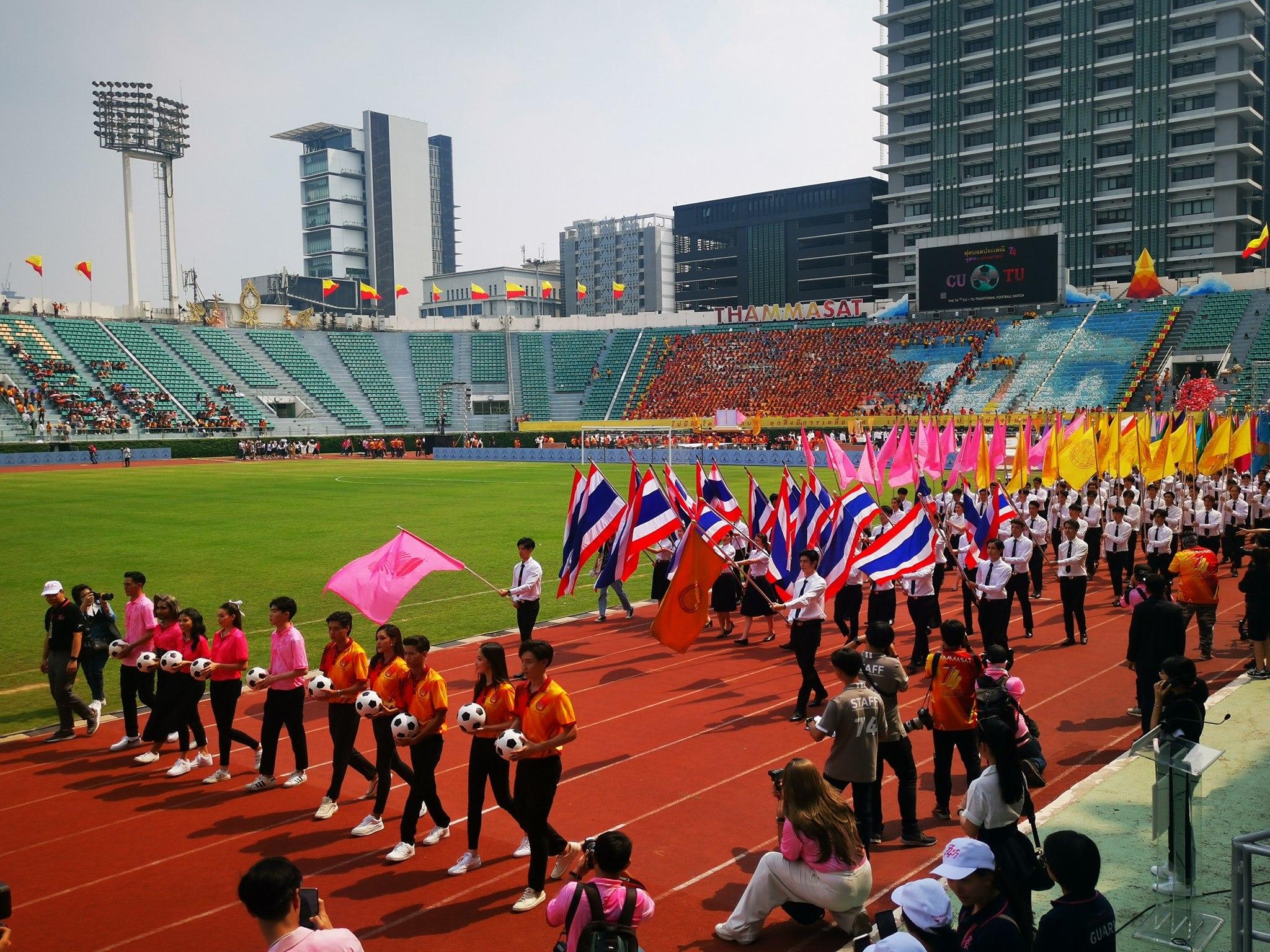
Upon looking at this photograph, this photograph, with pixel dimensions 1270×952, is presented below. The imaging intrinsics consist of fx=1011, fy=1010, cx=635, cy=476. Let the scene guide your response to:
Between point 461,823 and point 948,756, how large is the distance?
422 centimetres

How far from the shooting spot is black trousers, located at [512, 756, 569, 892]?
23.8 ft

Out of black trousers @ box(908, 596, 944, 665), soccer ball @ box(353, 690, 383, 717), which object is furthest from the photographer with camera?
black trousers @ box(908, 596, 944, 665)

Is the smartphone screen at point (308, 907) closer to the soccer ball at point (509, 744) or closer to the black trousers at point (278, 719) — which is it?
the soccer ball at point (509, 744)

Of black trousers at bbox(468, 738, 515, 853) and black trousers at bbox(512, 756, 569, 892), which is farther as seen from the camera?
black trousers at bbox(468, 738, 515, 853)

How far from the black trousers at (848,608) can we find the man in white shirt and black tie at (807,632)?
2.50 metres

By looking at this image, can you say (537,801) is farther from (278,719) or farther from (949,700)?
(278,719)

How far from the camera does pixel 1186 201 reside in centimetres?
7688

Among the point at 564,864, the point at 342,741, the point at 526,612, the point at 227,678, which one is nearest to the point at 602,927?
the point at 564,864

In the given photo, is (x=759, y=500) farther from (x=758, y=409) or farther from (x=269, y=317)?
(x=269, y=317)

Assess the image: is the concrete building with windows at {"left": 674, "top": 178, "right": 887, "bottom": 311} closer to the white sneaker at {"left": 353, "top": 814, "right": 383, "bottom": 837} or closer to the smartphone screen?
the white sneaker at {"left": 353, "top": 814, "right": 383, "bottom": 837}

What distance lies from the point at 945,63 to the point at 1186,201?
23.3 m

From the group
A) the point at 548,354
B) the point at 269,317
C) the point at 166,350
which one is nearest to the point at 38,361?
Answer: the point at 166,350

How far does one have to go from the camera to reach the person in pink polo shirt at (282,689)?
9.48m

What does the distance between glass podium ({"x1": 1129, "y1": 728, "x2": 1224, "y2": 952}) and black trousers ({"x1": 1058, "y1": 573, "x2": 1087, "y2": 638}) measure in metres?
8.52
